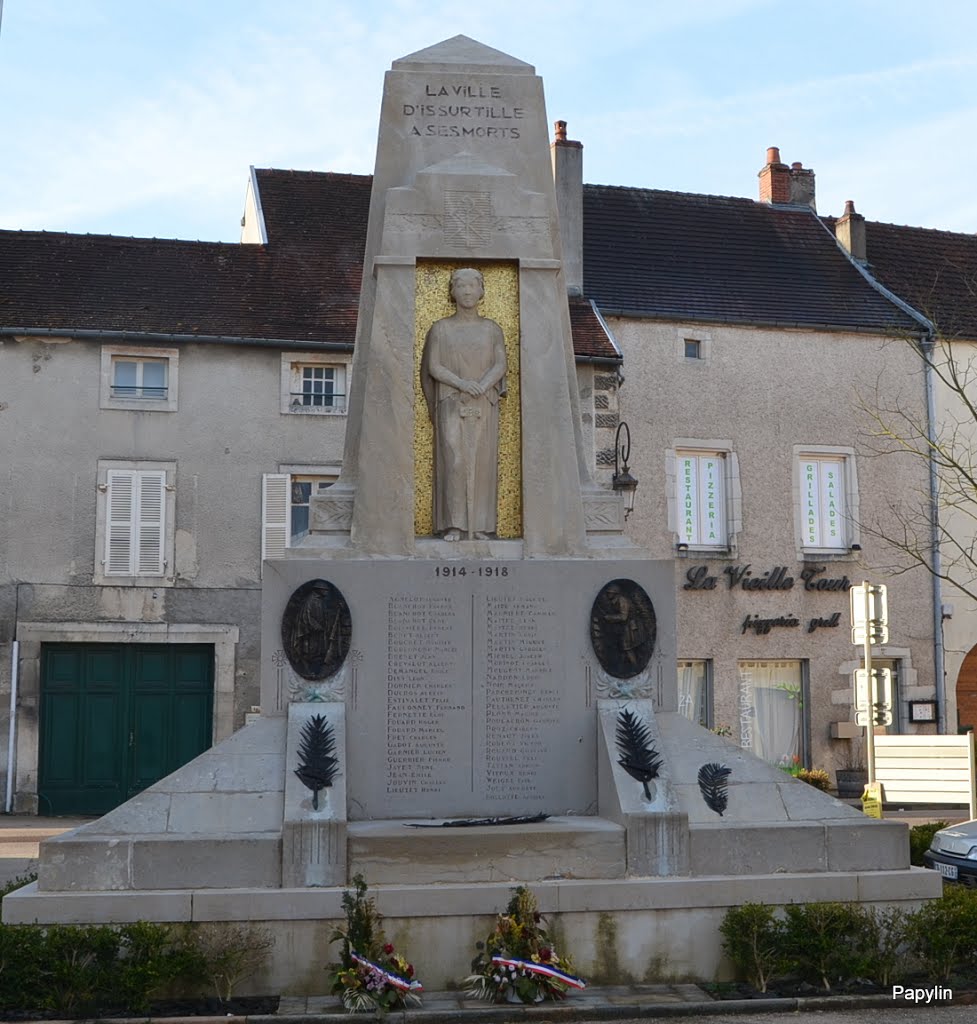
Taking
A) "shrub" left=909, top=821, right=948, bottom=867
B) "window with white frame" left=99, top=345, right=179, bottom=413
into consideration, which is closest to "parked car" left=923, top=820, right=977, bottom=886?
"shrub" left=909, top=821, right=948, bottom=867

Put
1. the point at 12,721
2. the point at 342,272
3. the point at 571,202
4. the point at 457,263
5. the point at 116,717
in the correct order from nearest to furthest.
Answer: the point at 457,263 < the point at 12,721 < the point at 116,717 < the point at 342,272 < the point at 571,202

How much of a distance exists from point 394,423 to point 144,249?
50.4 feet

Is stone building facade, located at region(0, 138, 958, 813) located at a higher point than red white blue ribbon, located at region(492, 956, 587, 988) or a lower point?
higher

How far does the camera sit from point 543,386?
933 centimetres

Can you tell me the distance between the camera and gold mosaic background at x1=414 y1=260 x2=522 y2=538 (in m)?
9.33

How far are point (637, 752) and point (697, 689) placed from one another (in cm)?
1558

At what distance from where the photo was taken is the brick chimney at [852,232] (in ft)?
87.1

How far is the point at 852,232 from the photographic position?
87.2 feet

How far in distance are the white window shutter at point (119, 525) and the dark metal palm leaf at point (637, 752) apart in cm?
1403

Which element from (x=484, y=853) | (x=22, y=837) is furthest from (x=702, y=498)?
(x=484, y=853)

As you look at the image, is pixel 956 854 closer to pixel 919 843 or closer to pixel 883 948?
pixel 919 843

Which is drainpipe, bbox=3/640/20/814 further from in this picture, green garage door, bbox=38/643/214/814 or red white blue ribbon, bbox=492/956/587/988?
red white blue ribbon, bbox=492/956/587/988

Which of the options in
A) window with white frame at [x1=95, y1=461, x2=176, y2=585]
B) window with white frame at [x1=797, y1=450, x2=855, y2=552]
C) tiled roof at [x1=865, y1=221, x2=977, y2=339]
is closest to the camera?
window with white frame at [x1=95, y1=461, x2=176, y2=585]

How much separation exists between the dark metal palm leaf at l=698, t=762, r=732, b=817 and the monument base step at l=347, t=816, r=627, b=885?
621mm
